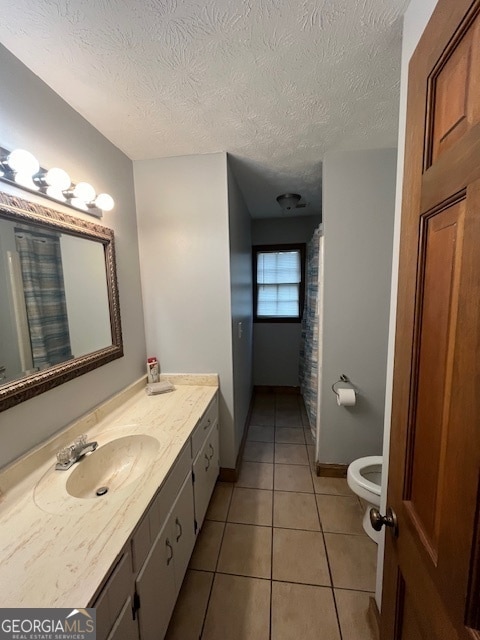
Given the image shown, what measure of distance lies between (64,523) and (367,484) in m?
1.50

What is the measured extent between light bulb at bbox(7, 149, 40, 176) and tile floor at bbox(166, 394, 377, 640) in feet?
6.65

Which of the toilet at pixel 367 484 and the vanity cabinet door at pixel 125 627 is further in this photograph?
the toilet at pixel 367 484

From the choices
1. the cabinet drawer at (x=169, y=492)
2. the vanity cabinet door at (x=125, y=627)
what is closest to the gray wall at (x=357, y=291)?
the cabinet drawer at (x=169, y=492)

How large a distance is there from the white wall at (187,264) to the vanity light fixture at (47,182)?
0.47 m

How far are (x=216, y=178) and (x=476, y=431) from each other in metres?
1.87

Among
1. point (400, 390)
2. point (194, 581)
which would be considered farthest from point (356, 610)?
point (400, 390)

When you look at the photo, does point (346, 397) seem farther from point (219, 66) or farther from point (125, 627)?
point (219, 66)

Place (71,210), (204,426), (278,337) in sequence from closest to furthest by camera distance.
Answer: (71,210), (204,426), (278,337)

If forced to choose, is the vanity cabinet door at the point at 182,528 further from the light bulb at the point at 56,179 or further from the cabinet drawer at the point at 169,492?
the light bulb at the point at 56,179

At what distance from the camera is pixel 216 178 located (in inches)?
71.4

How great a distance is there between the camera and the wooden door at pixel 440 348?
46cm

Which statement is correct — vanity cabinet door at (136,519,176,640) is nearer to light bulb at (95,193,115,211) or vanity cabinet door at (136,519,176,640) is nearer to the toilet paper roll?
the toilet paper roll

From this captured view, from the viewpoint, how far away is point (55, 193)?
1.21m

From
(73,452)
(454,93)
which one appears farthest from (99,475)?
(454,93)
